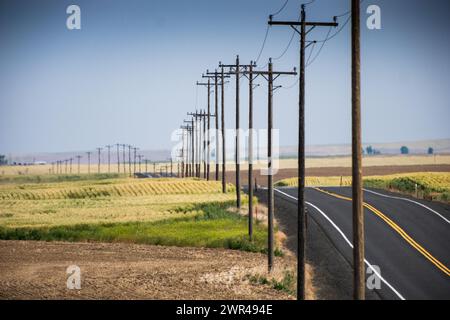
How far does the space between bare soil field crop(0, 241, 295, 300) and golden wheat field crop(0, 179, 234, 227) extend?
14574 mm

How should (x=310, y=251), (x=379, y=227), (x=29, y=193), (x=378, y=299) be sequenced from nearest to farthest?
(x=378, y=299), (x=310, y=251), (x=379, y=227), (x=29, y=193)

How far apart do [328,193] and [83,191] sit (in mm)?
51952

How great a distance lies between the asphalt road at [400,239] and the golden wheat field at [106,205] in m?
16.0

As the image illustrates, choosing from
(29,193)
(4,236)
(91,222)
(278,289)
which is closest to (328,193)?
(91,222)

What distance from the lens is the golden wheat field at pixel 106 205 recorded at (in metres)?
64.1

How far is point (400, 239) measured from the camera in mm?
41625

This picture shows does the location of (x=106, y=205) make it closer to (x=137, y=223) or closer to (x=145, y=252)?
(x=137, y=223)

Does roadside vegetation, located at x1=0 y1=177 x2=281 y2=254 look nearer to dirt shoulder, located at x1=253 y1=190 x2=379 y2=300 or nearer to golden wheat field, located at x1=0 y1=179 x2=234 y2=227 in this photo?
golden wheat field, located at x1=0 y1=179 x2=234 y2=227

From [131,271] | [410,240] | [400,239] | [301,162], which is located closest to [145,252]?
[131,271]

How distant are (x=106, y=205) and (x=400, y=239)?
46.5 metres

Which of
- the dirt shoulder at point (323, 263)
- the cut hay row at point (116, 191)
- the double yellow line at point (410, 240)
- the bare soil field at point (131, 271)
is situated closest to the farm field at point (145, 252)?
the bare soil field at point (131, 271)

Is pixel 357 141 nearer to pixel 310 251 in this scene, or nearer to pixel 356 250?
pixel 356 250

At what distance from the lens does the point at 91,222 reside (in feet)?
197

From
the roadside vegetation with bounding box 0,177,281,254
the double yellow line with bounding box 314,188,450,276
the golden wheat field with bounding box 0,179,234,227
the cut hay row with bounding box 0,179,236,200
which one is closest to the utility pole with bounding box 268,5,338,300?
the double yellow line with bounding box 314,188,450,276
